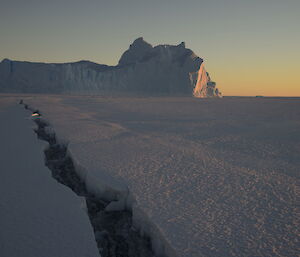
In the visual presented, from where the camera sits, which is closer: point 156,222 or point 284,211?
point 156,222

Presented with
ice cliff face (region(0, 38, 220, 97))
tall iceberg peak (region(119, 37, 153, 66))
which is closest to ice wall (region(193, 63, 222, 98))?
ice cliff face (region(0, 38, 220, 97))

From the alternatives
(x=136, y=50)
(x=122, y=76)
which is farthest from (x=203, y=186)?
(x=136, y=50)

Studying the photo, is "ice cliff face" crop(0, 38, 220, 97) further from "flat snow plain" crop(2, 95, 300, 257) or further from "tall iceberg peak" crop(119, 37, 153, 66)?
"flat snow plain" crop(2, 95, 300, 257)

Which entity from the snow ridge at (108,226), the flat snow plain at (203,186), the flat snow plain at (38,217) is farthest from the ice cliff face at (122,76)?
the flat snow plain at (38,217)

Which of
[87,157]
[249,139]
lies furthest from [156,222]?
[249,139]

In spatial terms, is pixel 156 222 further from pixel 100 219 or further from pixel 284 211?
pixel 284 211

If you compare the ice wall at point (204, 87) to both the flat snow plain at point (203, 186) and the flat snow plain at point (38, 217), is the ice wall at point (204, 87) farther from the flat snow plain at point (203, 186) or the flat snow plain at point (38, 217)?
the flat snow plain at point (38, 217)
